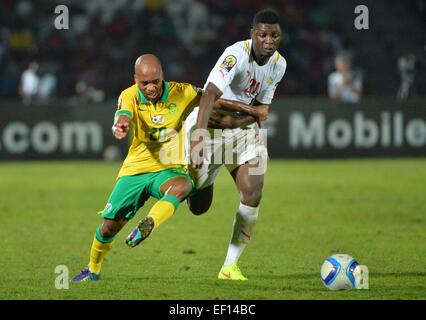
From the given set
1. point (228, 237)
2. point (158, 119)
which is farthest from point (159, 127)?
point (228, 237)

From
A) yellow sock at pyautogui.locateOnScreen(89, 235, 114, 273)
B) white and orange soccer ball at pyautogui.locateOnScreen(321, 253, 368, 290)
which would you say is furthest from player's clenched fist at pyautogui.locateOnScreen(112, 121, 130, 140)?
white and orange soccer ball at pyautogui.locateOnScreen(321, 253, 368, 290)

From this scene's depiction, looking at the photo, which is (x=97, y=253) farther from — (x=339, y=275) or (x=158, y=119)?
(x=339, y=275)

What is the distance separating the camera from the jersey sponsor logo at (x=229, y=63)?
320 inches

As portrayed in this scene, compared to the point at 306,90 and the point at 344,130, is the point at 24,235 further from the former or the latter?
the point at 306,90

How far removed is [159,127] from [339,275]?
6.66 feet

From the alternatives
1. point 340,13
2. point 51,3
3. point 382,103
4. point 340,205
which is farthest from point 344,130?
point 51,3

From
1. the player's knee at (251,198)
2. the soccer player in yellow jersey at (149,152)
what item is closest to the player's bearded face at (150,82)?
the soccer player in yellow jersey at (149,152)

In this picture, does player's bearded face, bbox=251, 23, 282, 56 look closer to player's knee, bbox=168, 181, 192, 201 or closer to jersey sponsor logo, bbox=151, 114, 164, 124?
jersey sponsor logo, bbox=151, 114, 164, 124

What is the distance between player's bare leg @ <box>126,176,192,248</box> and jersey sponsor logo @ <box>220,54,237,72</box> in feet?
3.49

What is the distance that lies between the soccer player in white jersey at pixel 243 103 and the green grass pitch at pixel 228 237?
513 millimetres

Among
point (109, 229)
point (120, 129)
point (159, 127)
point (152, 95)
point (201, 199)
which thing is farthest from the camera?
point (201, 199)

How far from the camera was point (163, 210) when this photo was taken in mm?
7445

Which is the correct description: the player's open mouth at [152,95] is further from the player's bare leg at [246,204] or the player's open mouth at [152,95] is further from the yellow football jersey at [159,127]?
the player's bare leg at [246,204]

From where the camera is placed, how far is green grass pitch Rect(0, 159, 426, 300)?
7562mm
